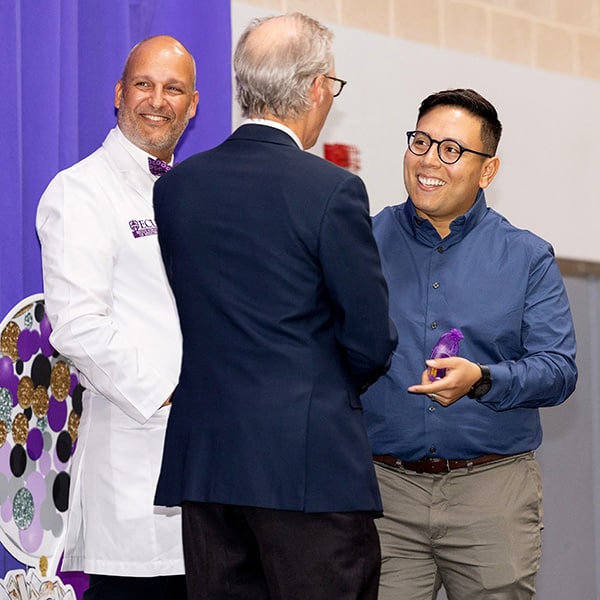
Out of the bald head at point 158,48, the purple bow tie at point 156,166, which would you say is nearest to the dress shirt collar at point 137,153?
the purple bow tie at point 156,166

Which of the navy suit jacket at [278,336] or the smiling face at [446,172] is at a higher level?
the smiling face at [446,172]

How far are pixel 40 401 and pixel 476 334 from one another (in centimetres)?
111

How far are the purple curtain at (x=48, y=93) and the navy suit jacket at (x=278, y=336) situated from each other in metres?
1.02

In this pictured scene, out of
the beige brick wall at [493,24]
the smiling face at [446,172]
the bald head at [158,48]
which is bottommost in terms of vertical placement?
the smiling face at [446,172]

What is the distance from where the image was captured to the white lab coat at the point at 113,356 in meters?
2.36

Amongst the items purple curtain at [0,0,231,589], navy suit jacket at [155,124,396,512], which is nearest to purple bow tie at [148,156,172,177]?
purple curtain at [0,0,231,589]

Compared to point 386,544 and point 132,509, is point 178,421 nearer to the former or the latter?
point 132,509

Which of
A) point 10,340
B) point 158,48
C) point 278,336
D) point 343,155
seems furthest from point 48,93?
point 278,336

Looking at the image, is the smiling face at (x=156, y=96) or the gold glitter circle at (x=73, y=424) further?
the gold glitter circle at (x=73, y=424)

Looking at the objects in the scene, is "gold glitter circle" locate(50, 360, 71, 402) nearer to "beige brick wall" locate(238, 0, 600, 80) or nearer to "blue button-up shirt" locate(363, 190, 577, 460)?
"blue button-up shirt" locate(363, 190, 577, 460)

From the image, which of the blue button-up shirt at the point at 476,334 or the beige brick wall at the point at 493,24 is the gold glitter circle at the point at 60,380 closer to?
the blue button-up shirt at the point at 476,334

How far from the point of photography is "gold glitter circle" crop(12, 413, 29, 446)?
2762 millimetres

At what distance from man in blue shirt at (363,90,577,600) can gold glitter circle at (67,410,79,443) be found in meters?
0.86

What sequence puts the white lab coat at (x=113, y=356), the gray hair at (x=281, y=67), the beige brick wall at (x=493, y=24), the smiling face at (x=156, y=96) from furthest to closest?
the beige brick wall at (x=493, y=24), the smiling face at (x=156, y=96), the white lab coat at (x=113, y=356), the gray hair at (x=281, y=67)
